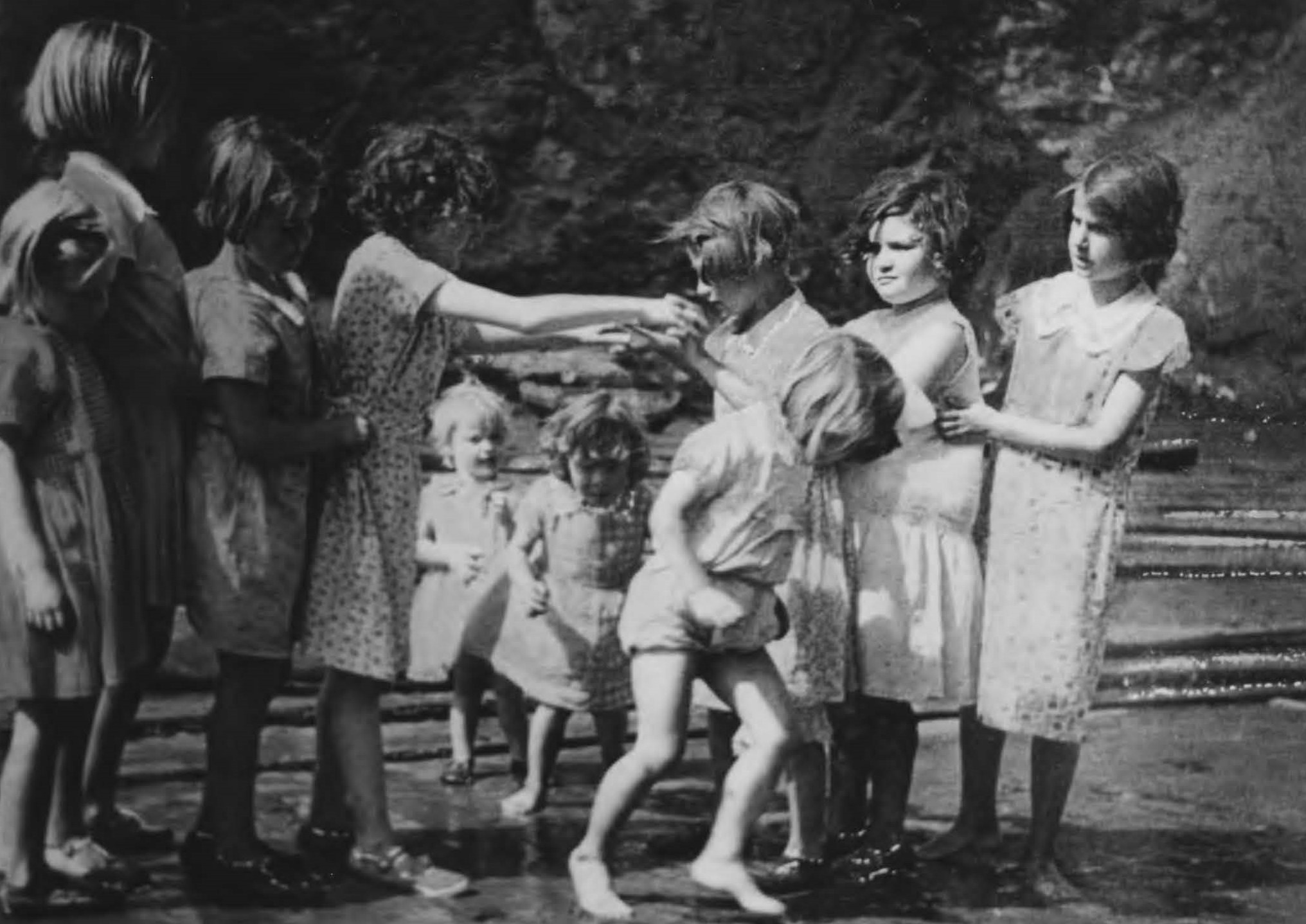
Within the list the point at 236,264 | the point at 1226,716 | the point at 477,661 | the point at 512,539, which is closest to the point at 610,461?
the point at 512,539

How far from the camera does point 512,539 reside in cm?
361

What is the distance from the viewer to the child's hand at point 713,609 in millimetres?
3051

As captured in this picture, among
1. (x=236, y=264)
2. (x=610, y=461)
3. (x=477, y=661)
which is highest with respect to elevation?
(x=236, y=264)

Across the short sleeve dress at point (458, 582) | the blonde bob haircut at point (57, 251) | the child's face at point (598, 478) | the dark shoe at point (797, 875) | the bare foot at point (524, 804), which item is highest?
the blonde bob haircut at point (57, 251)

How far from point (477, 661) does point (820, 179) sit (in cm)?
112

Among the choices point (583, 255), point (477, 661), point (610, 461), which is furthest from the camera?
point (583, 255)

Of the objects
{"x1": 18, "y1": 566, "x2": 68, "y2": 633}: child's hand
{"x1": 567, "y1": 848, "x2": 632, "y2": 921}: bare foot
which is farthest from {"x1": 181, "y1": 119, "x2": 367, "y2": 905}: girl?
{"x1": 567, "y1": 848, "x2": 632, "y2": 921}: bare foot

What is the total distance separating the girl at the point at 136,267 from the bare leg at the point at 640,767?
678 millimetres

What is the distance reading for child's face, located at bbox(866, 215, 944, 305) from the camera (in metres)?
3.46

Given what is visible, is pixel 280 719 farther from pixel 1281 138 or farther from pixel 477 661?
pixel 1281 138

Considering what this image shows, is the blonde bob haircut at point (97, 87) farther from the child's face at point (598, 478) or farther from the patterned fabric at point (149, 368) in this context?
the child's face at point (598, 478)

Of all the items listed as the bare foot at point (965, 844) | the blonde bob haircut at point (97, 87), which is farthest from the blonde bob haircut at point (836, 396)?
the blonde bob haircut at point (97, 87)

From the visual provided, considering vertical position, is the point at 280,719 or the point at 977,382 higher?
the point at 977,382

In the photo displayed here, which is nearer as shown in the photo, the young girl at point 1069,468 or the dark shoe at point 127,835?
the dark shoe at point 127,835
